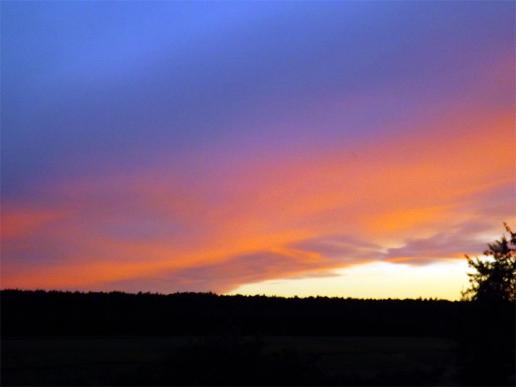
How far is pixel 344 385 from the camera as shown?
28.5 metres

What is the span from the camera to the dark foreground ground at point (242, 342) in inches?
1154

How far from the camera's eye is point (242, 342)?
31.7 m

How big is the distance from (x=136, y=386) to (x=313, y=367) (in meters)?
7.36

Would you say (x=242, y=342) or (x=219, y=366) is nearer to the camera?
(x=219, y=366)

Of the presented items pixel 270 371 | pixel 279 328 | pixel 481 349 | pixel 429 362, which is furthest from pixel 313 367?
pixel 279 328

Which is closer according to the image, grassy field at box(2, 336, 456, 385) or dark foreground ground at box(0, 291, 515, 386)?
grassy field at box(2, 336, 456, 385)

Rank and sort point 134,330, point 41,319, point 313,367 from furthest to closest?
point 134,330
point 41,319
point 313,367

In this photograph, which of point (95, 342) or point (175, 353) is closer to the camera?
point (175, 353)

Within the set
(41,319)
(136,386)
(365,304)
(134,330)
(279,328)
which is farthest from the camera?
(365,304)

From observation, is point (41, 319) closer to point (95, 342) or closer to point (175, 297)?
point (95, 342)

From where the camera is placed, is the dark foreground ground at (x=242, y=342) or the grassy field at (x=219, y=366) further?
the dark foreground ground at (x=242, y=342)

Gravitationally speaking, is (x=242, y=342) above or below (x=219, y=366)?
above

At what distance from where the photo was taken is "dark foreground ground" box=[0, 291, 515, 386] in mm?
29312

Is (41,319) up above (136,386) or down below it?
above
